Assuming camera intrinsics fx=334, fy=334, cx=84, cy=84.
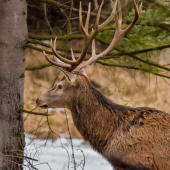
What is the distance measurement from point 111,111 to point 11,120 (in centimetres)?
140

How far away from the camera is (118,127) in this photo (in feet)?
15.0

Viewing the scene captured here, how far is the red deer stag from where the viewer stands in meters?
4.32

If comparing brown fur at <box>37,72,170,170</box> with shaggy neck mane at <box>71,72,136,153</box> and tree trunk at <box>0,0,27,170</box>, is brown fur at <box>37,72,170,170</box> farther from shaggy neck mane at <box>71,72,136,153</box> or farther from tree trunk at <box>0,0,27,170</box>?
tree trunk at <box>0,0,27,170</box>

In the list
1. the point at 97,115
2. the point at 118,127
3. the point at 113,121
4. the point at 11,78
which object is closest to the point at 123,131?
the point at 118,127

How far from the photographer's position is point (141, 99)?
1252cm

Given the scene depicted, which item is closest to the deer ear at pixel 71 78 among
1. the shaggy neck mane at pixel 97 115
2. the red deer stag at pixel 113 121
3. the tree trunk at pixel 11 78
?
the red deer stag at pixel 113 121

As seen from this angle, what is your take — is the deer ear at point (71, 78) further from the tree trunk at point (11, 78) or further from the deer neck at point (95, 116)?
the tree trunk at point (11, 78)

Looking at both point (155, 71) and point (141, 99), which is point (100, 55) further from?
point (141, 99)

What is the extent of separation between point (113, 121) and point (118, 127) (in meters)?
0.11

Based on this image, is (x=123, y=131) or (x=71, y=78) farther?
(x=71, y=78)

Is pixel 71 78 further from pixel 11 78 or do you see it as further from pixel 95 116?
pixel 11 78

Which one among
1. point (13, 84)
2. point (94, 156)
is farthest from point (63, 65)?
point (94, 156)

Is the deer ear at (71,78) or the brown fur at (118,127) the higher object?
the deer ear at (71,78)

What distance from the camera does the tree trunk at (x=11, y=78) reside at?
457 centimetres
